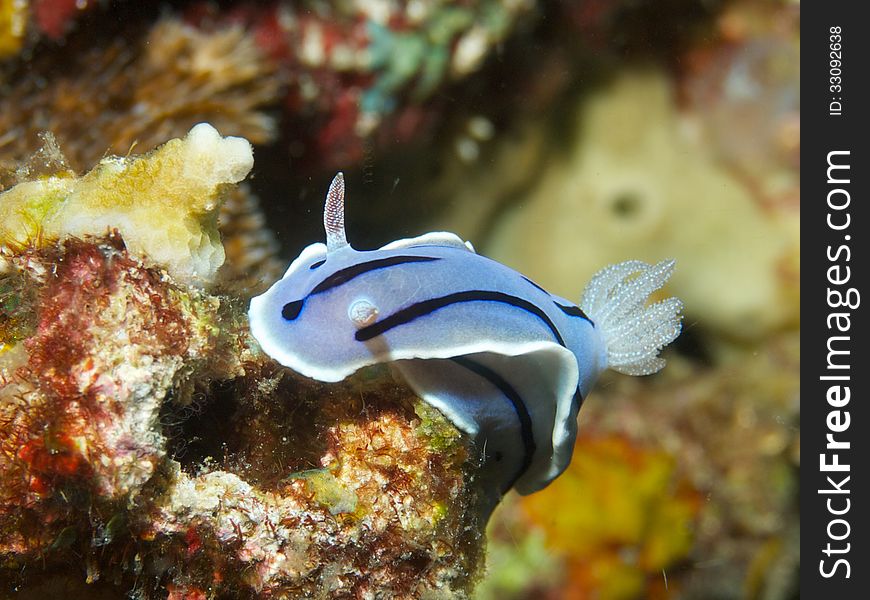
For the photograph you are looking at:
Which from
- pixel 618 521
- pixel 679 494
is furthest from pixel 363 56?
pixel 679 494

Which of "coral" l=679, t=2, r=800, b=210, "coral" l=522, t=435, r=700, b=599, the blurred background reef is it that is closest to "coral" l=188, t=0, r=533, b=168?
the blurred background reef

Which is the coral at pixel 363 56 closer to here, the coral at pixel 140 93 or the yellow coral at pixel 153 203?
the coral at pixel 140 93

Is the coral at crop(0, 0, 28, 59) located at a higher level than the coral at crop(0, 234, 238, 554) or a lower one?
higher

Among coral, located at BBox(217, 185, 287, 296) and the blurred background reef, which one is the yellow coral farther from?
coral, located at BBox(217, 185, 287, 296)

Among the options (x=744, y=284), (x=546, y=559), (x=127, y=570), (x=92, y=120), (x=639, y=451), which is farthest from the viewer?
(x=744, y=284)

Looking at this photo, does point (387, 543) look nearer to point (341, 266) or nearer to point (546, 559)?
point (341, 266)

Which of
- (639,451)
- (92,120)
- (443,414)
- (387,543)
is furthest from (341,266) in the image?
(639,451)
